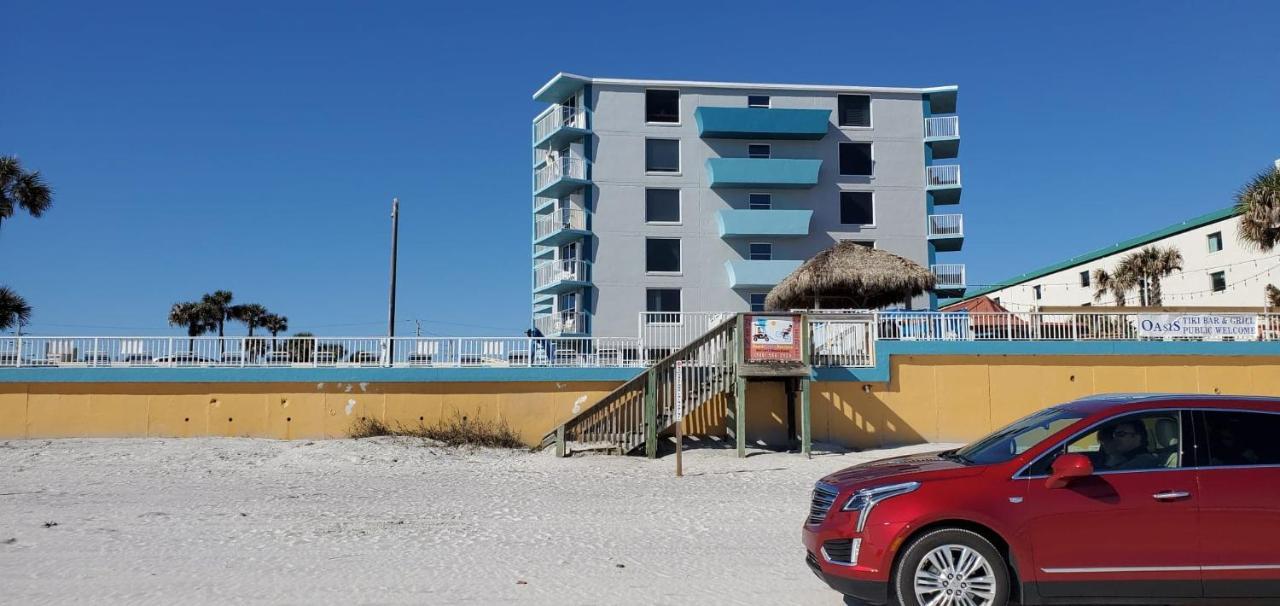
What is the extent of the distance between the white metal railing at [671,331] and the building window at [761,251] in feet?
63.1

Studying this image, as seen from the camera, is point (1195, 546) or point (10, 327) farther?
point (10, 327)

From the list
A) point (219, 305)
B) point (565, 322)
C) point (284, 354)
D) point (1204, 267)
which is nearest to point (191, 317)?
point (219, 305)

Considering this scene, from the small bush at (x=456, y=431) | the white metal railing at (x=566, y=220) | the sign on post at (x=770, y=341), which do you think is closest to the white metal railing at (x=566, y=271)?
the white metal railing at (x=566, y=220)

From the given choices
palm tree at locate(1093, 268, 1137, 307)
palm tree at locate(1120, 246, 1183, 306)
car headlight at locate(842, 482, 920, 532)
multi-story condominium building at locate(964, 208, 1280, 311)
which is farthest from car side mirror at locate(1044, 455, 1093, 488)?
palm tree at locate(1093, 268, 1137, 307)

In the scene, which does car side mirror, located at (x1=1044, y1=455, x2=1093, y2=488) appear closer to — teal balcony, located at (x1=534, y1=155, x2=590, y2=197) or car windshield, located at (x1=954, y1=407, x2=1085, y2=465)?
car windshield, located at (x1=954, y1=407, x2=1085, y2=465)

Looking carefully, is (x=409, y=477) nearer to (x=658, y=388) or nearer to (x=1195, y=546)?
(x=658, y=388)

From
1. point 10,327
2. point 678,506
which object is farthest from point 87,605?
point 10,327

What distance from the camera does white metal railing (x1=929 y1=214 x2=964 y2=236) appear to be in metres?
42.1

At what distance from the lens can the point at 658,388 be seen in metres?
19.4

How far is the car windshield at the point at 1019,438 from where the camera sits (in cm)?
707

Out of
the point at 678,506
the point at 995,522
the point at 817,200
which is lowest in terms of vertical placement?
the point at 678,506

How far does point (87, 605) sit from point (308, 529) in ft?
12.7

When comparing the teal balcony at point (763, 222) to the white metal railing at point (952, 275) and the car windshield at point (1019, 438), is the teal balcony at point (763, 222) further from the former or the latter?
the car windshield at point (1019, 438)

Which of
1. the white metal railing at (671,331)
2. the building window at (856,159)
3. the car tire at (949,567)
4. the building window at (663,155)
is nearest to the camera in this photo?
the car tire at (949,567)
